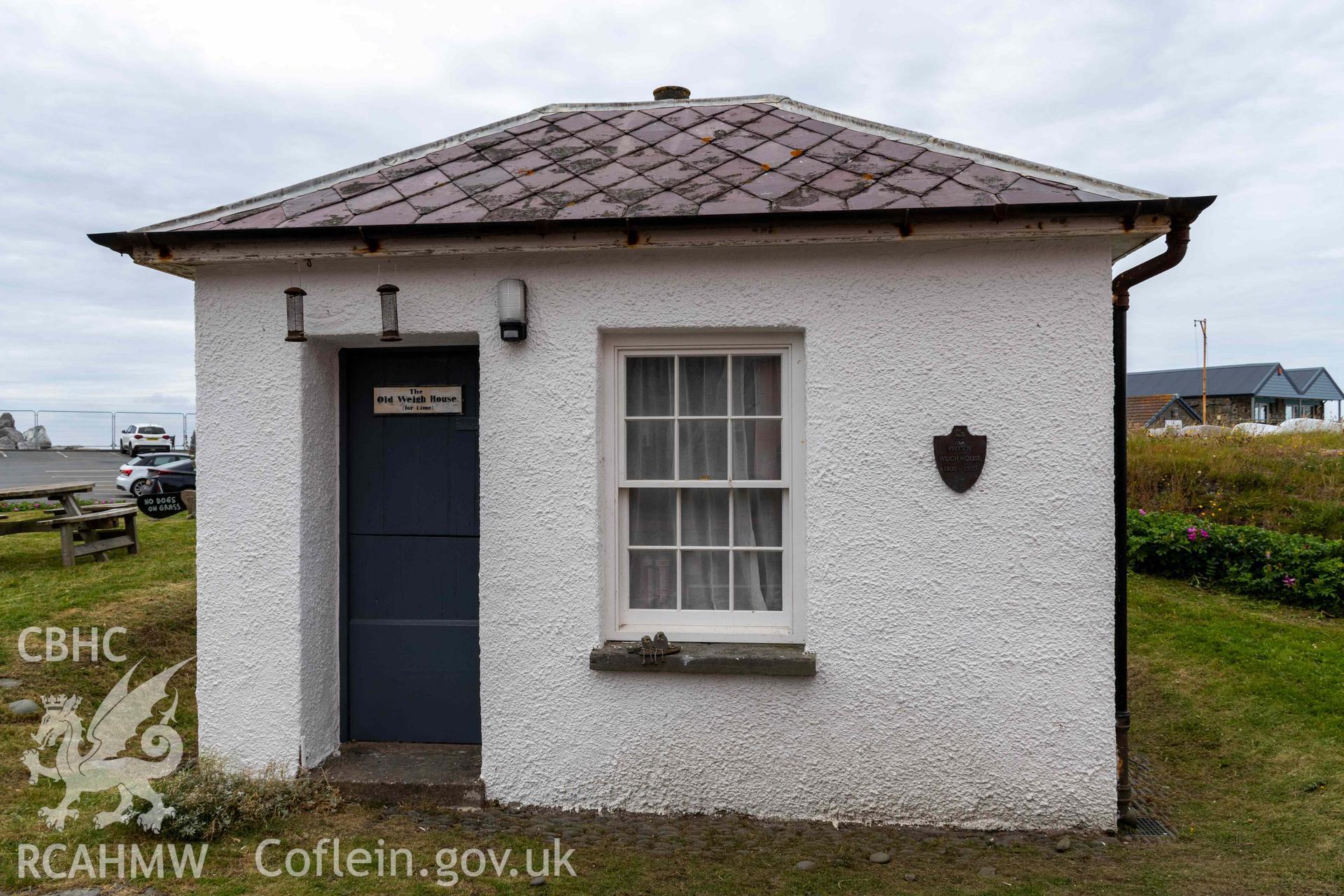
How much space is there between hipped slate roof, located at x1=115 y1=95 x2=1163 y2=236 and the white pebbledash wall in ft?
0.89

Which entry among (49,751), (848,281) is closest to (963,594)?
(848,281)

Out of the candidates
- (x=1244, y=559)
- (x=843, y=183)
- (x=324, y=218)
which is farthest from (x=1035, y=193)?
(x=1244, y=559)

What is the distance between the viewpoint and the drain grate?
4.38 meters

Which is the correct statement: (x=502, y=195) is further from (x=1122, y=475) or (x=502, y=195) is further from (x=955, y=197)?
(x=1122, y=475)

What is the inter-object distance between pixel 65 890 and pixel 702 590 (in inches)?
128

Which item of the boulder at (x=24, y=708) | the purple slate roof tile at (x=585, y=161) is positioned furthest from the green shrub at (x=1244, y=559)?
the boulder at (x=24, y=708)

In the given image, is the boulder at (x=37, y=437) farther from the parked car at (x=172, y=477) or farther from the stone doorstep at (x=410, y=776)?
the stone doorstep at (x=410, y=776)

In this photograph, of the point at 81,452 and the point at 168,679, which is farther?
the point at 81,452

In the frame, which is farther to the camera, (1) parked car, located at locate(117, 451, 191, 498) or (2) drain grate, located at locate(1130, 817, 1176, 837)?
(1) parked car, located at locate(117, 451, 191, 498)

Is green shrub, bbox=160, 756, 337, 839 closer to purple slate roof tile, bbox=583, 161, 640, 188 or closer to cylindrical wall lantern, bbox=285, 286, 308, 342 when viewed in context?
cylindrical wall lantern, bbox=285, 286, 308, 342

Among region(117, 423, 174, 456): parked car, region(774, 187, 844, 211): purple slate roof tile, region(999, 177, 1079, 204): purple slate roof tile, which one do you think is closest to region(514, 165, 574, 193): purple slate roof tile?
region(774, 187, 844, 211): purple slate roof tile

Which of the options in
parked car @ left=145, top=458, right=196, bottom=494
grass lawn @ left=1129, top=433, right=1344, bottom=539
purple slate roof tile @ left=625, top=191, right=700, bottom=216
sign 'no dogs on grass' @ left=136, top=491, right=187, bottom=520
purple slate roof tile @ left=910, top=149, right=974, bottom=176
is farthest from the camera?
parked car @ left=145, top=458, right=196, bottom=494

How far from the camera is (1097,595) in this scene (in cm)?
432

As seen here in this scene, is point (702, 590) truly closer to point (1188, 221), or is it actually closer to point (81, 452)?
point (1188, 221)
